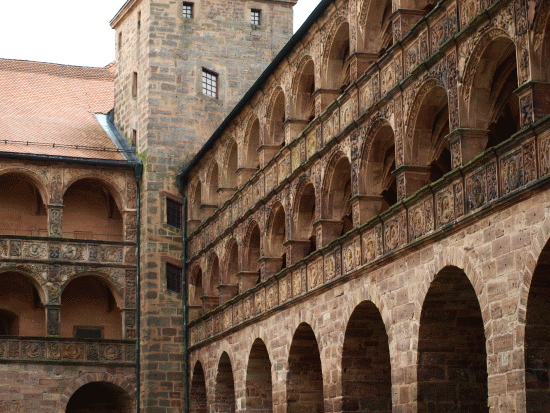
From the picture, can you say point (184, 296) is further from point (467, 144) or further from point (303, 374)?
A: point (467, 144)

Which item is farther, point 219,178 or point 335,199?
point 219,178

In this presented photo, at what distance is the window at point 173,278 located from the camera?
3166 centimetres

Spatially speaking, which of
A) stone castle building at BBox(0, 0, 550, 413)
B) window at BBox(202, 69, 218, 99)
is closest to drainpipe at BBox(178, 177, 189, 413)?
stone castle building at BBox(0, 0, 550, 413)

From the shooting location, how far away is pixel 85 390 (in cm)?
3288

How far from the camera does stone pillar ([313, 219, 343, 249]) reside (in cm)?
2094

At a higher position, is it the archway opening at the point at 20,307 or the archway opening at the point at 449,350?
the archway opening at the point at 20,307

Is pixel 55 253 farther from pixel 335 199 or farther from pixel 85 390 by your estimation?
pixel 335 199

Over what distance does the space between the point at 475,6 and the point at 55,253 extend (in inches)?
739

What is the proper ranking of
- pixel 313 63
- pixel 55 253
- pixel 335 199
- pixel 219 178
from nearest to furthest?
pixel 335 199 < pixel 313 63 < pixel 219 178 < pixel 55 253

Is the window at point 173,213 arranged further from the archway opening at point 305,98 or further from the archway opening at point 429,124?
the archway opening at point 429,124

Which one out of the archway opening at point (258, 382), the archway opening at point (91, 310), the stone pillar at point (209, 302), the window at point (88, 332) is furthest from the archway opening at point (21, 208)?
the archway opening at point (258, 382)

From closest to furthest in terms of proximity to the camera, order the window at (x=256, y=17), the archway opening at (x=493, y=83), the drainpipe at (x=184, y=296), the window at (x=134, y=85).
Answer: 1. the archway opening at (x=493, y=83)
2. the drainpipe at (x=184, y=296)
3. the window at (x=134, y=85)
4. the window at (x=256, y=17)

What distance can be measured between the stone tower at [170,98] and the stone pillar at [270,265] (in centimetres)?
740

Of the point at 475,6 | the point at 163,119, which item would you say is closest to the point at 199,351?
the point at 163,119
